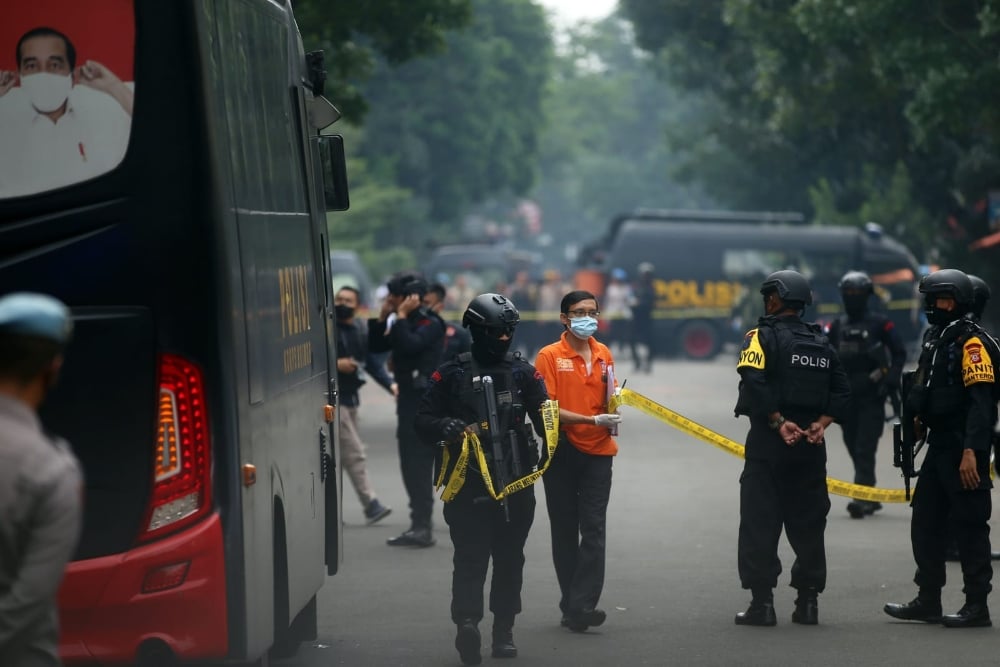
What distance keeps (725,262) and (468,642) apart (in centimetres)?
3378

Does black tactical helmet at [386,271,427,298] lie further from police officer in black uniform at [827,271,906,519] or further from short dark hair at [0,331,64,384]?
short dark hair at [0,331,64,384]

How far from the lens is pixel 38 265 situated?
5840 millimetres

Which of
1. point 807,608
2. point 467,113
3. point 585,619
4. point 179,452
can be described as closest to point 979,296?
point 807,608

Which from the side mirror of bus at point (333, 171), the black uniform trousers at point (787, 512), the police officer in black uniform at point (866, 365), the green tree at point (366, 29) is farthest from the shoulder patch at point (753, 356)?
the green tree at point (366, 29)

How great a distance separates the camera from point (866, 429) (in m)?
14.1

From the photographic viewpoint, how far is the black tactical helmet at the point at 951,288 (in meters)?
9.32

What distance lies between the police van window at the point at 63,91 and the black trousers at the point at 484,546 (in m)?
3.07

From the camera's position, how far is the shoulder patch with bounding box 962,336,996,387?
360 inches

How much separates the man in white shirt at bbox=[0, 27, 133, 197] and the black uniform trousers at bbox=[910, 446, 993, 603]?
4.81m

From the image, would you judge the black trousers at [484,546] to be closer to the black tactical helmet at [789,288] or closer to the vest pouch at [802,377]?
the vest pouch at [802,377]

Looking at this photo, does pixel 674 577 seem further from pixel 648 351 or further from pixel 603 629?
pixel 648 351

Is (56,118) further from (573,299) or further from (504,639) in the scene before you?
(573,299)

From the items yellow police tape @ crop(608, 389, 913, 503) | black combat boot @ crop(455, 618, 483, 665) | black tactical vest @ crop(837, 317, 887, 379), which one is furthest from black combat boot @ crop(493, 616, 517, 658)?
black tactical vest @ crop(837, 317, 887, 379)

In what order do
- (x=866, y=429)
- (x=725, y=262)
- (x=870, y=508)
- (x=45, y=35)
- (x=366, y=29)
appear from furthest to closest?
(x=725, y=262) < (x=366, y=29) < (x=870, y=508) < (x=866, y=429) < (x=45, y=35)
